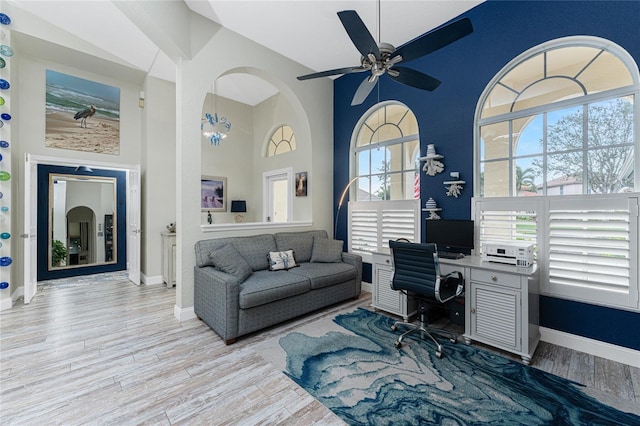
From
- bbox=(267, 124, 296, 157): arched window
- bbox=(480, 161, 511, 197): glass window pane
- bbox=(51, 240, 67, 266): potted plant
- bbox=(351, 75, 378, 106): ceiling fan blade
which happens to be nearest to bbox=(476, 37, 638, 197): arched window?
bbox=(480, 161, 511, 197): glass window pane

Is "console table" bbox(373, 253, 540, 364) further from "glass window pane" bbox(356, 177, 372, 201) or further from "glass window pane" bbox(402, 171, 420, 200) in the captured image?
"glass window pane" bbox(356, 177, 372, 201)

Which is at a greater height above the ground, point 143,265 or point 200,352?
point 143,265

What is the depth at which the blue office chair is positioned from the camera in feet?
8.19

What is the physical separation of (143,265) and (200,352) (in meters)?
3.25

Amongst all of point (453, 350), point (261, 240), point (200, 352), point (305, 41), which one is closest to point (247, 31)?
point (305, 41)

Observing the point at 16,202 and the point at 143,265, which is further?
the point at 143,265

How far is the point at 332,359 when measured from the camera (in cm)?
242

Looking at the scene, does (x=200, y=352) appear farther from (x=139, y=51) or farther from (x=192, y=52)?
(x=139, y=51)

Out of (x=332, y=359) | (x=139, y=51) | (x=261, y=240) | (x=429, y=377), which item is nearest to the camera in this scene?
(x=429, y=377)

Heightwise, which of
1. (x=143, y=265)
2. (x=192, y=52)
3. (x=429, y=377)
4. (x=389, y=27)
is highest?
(x=389, y=27)

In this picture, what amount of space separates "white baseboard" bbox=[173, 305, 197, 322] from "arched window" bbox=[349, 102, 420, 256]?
2.57m

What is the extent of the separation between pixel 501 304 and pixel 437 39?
235 cm

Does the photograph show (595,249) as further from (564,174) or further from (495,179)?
(495,179)

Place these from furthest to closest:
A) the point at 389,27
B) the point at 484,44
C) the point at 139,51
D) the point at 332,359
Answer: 1. the point at 139,51
2. the point at 389,27
3. the point at 484,44
4. the point at 332,359
